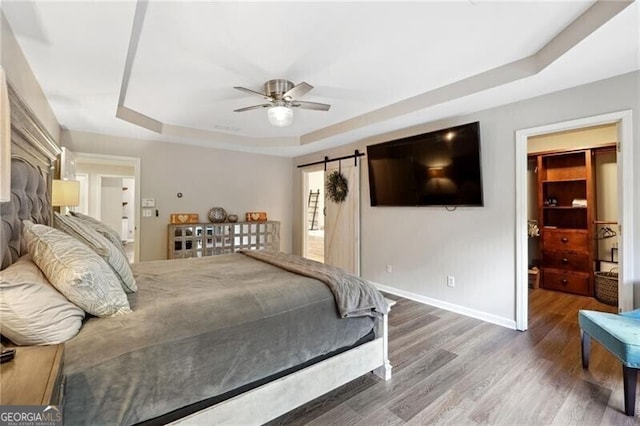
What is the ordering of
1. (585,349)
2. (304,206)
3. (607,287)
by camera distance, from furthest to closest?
(304,206), (607,287), (585,349)

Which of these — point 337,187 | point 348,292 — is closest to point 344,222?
point 337,187

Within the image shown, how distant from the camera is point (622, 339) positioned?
5.98 ft

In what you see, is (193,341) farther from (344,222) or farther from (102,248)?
(344,222)

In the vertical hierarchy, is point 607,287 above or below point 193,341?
below

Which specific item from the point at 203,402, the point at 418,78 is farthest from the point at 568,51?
the point at 203,402

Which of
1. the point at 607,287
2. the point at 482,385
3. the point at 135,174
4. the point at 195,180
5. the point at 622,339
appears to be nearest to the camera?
the point at 622,339

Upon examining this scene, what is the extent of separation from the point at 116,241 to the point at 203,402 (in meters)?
1.34

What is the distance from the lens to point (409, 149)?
3850 millimetres

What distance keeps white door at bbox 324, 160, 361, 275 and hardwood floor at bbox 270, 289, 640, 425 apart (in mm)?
1966

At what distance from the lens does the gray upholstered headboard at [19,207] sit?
162 centimetres

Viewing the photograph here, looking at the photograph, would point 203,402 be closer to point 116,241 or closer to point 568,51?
point 116,241

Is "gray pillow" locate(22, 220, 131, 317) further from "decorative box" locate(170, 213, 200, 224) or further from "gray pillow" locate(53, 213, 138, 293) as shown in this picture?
"decorative box" locate(170, 213, 200, 224)

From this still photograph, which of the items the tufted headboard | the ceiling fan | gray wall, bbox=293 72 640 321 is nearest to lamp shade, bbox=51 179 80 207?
the tufted headboard

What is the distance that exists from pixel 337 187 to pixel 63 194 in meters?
3.57
